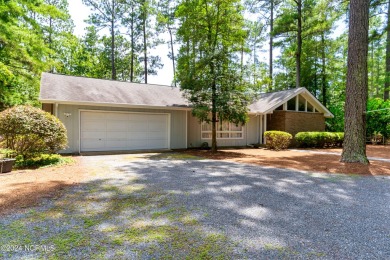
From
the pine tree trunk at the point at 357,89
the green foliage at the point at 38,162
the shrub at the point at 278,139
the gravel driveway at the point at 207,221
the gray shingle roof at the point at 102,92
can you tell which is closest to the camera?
the gravel driveway at the point at 207,221

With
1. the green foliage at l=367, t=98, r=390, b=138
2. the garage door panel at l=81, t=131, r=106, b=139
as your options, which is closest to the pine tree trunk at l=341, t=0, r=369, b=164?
the garage door panel at l=81, t=131, r=106, b=139

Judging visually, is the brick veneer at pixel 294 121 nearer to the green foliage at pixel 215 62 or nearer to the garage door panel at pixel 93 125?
the green foliage at pixel 215 62

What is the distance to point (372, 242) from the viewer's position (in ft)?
9.22

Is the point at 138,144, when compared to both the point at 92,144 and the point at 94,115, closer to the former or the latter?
the point at 92,144

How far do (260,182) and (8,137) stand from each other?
7.52 meters

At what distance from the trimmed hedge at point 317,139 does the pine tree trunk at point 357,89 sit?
6826 millimetres

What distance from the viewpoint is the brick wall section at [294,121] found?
1600 centimetres

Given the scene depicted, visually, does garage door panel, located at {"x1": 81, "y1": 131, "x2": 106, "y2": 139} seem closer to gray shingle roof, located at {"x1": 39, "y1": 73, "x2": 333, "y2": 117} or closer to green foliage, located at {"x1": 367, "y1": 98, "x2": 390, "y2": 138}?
gray shingle roof, located at {"x1": 39, "y1": 73, "x2": 333, "y2": 117}

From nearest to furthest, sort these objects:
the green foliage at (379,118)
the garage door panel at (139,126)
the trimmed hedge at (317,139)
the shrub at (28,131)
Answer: the shrub at (28,131), the garage door panel at (139,126), the trimmed hedge at (317,139), the green foliage at (379,118)

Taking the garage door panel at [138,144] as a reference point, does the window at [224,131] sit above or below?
above

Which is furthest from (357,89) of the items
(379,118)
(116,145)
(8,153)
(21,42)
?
(21,42)

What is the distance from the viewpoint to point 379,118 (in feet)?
59.2

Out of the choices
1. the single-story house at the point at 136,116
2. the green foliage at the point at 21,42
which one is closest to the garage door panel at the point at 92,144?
the single-story house at the point at 136,116

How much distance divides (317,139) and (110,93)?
12.6 m
